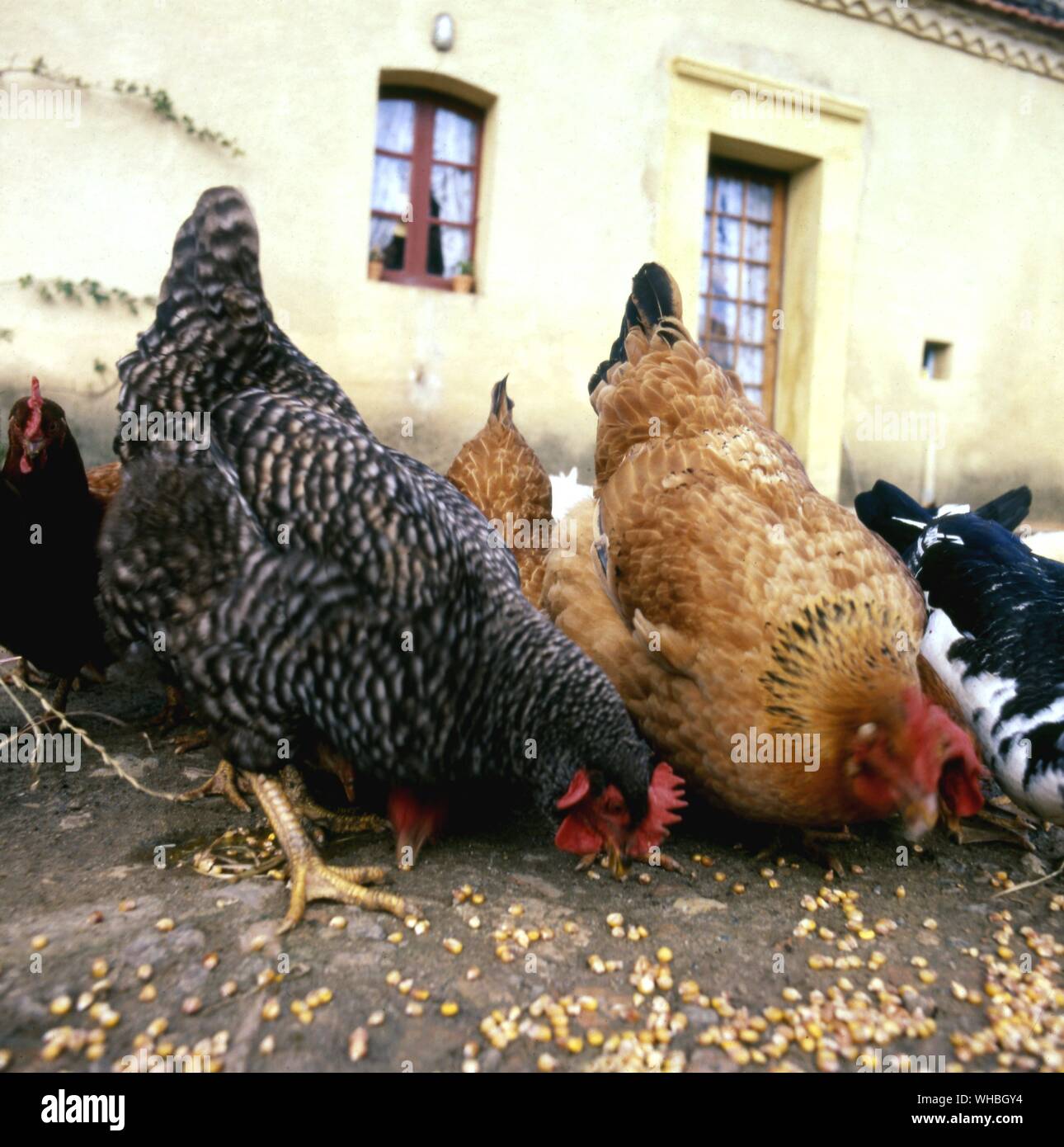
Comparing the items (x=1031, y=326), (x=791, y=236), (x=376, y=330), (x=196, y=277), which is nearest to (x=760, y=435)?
(x=196, y=277)

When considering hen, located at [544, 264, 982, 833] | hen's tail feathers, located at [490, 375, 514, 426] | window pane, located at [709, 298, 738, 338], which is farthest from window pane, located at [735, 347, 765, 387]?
hen, located at [544, 264, 982, 833]

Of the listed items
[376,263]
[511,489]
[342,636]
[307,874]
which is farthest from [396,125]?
[307,874]

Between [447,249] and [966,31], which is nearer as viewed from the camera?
[447,249]

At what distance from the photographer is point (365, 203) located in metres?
6.23

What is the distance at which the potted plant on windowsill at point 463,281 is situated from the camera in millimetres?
6633

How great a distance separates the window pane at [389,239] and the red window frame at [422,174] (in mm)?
28

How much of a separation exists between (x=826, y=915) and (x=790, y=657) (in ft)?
2.45

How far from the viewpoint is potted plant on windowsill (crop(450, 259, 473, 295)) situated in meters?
6.63

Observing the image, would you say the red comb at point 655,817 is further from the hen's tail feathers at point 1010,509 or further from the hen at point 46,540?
the hen's tail feathers at point 1010,509

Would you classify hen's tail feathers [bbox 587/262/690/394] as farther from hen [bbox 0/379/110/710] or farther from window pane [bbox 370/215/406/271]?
window pane [bbox 370/215/406/271]

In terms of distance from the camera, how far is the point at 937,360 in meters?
8.30

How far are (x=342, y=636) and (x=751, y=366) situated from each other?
6811 mm

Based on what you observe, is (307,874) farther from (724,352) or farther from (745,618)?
(724,352)

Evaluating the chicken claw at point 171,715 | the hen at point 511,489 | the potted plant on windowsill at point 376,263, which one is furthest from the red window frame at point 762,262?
the chicken claw at point 171,715
